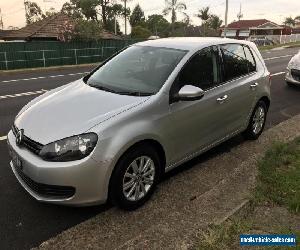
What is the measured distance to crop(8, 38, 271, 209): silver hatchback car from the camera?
3521 millimetres

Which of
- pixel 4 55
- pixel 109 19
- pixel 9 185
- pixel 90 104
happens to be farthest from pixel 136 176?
pixel 109 19

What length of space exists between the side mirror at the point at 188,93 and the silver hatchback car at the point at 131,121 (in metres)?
0.01

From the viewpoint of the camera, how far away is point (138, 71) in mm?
4719

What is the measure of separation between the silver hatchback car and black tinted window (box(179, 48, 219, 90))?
0.04 ft

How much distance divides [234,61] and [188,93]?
5.36 ft

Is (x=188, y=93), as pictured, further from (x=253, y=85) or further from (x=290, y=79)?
(x=290, y=79)

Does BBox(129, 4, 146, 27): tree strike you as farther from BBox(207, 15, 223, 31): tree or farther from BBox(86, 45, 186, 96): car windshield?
BBox(86, 45, 186, 96): car windshield

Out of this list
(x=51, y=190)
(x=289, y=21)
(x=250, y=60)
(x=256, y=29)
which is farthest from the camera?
(x=289, y=21)

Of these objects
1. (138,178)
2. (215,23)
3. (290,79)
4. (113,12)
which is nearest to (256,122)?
(138,178)

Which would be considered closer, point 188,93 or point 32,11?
point 188,93

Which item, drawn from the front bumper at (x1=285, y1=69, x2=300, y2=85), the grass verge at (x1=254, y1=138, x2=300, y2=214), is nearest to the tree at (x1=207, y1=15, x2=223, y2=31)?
the front bumper at (x1=285, y1=69, x2=300, y2=85)

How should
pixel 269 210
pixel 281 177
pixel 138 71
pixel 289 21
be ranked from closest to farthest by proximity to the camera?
1. pixel 269 210
2. pixel 281 177
3. pixel 138 71
4. pixel 289 21

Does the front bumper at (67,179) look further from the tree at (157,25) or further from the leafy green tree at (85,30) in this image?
the tree at (157,25)

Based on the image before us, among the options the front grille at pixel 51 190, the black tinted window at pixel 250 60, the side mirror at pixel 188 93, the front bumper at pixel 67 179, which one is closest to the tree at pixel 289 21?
the black tinted window at pixel 250 60
